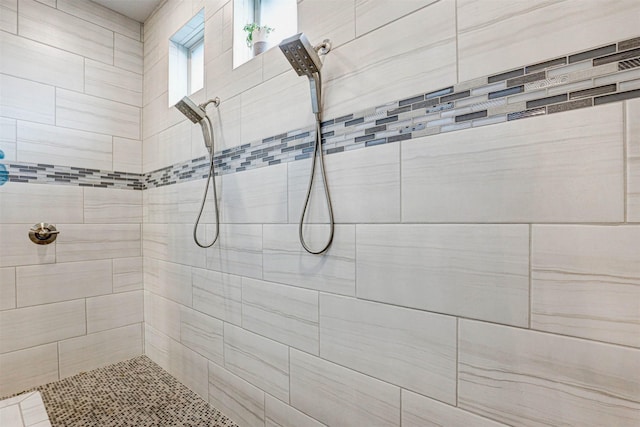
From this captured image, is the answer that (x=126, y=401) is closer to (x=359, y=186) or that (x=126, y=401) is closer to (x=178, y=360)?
(x=178, y=360)

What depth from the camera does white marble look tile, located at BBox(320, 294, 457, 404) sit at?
3.11ft

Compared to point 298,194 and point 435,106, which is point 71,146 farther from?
point 435,106

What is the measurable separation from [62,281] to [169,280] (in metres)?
0.71

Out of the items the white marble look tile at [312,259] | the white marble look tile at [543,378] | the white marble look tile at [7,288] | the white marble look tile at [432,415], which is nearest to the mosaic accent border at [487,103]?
the white marble look tile at [312,259]

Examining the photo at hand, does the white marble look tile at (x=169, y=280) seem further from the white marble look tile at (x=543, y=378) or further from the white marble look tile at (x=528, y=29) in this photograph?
the white marble look tile at (x=528, y=29)

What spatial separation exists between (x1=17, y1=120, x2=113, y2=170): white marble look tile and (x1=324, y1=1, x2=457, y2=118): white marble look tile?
6.43 feet

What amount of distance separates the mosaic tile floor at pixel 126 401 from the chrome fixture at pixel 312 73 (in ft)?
4.15

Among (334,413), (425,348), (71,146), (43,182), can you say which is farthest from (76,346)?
(425,348)

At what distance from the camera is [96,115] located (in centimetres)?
233

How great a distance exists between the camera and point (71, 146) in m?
2.22

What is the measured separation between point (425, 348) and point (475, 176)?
54 cm

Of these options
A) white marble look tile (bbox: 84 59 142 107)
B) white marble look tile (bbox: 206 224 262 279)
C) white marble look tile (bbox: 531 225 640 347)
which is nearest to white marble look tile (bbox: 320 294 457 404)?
white marble look tile (bbox: 531 225 640 347)

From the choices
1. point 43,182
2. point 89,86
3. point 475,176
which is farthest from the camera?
point 89,86

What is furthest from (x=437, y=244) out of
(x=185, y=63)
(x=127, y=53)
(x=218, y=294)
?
(x=127, y=53)
